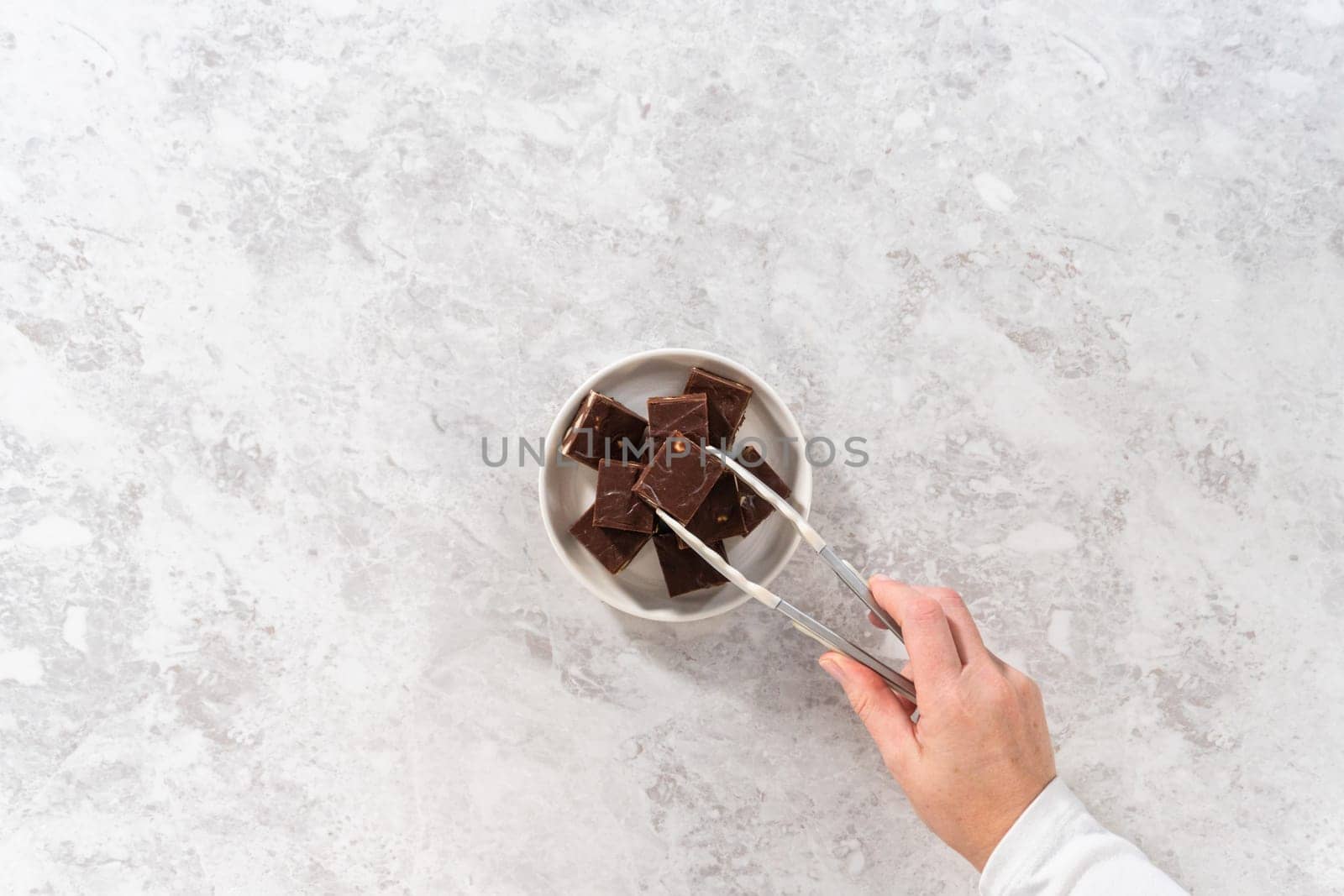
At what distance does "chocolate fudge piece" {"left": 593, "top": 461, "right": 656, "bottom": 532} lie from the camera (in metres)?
1.49

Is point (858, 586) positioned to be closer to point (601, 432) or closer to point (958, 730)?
point (958, 730)

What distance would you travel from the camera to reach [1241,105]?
5.76 ft

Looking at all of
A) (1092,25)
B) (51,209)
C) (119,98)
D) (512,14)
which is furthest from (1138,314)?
(51,209)

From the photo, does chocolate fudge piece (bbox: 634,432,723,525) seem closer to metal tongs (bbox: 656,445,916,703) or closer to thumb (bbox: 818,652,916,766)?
metal tongs (bbox: 656,445,916,703)

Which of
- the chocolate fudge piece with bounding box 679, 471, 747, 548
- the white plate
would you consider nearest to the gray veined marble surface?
the white plate

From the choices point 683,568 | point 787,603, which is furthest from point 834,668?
point 683,568

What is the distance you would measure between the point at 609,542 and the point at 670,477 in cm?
20

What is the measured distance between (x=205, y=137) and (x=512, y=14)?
674 mm

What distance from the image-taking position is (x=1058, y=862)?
145 cm

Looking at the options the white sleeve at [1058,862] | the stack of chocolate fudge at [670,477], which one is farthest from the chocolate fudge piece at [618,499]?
the white sleeve at [1058,862]

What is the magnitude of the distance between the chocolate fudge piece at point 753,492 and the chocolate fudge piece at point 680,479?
0.10 meters

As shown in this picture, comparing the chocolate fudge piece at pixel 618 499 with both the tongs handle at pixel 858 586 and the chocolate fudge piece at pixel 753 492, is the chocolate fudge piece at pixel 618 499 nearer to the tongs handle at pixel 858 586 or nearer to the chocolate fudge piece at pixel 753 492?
the chocolate fudge piece at pixel 753 492

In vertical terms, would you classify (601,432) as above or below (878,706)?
Result: above

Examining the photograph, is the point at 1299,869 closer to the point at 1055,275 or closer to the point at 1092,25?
the point at 1055,275
